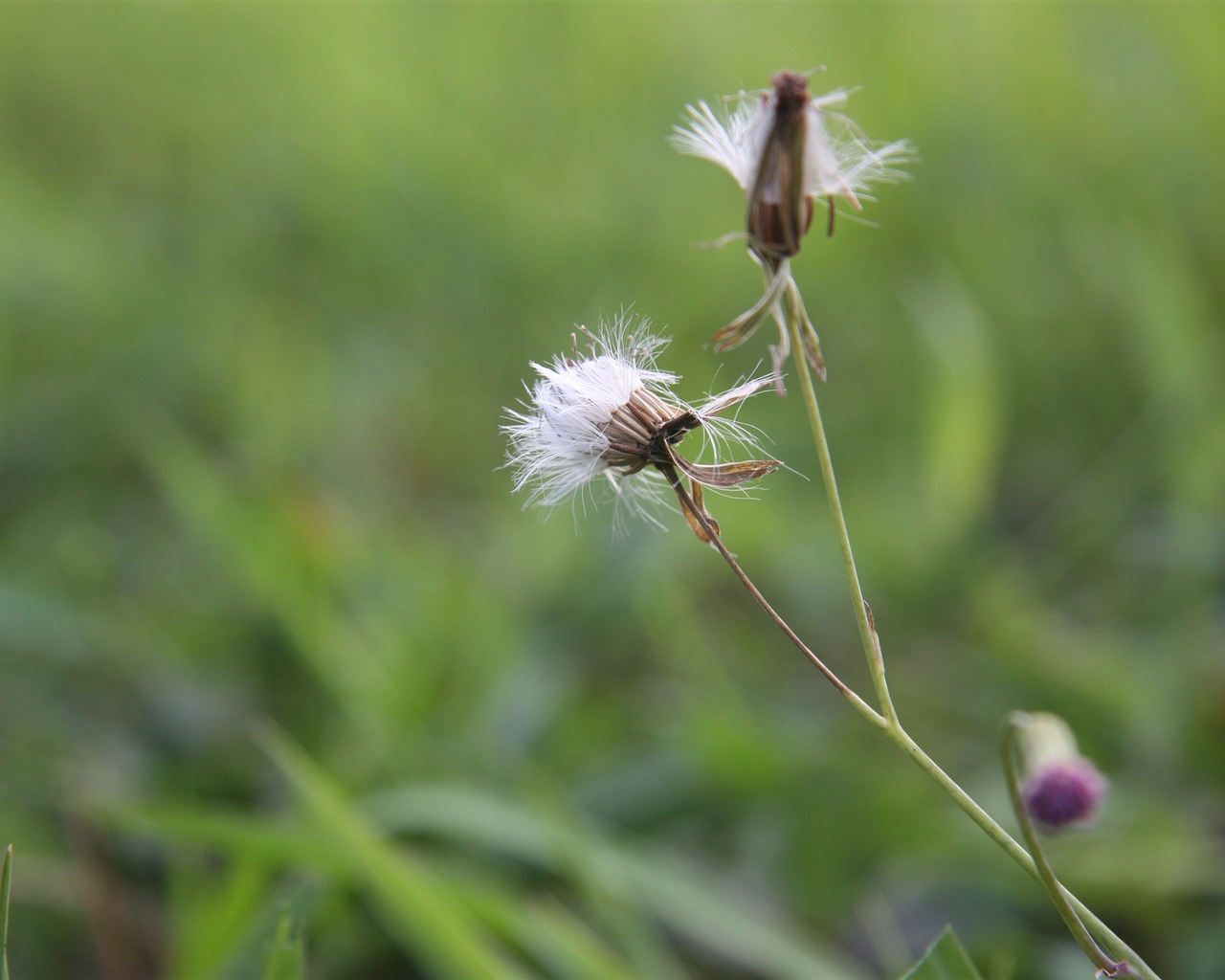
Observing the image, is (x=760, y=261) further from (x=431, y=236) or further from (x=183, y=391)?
(x=431, y=236)

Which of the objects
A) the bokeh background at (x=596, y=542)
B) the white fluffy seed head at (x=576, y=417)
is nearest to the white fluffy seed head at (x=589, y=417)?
the white fluffy seed head at (x=576, y=417)

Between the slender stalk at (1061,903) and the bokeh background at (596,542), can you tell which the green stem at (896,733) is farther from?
the bokeh background at (596,542)

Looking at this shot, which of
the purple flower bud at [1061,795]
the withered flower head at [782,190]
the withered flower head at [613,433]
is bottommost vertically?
the purple flower bud at [1061,795]

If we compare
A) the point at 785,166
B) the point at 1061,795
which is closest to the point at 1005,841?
the point at 1061,795

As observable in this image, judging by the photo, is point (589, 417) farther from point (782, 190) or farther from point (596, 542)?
point (596, 542)

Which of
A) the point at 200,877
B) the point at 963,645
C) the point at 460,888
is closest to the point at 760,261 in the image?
the point at 460,888

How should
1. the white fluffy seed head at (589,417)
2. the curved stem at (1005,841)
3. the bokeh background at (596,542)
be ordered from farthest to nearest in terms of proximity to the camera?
the bokeh background at (596,542), the white fluffy seed head at (589,417), the curved stem at (1005,841)

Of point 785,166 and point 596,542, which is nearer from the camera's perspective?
point 785,166
